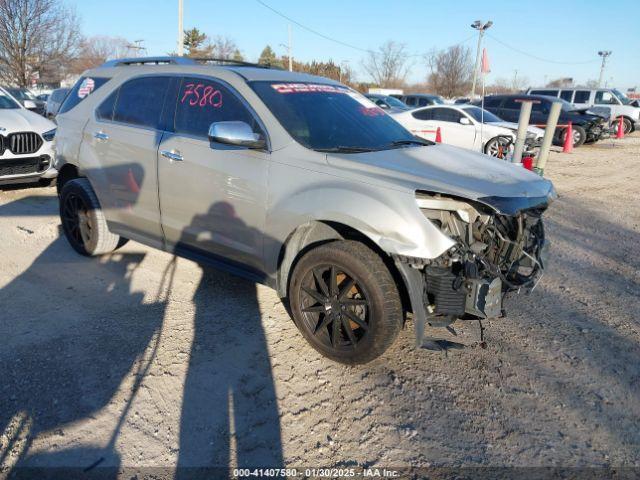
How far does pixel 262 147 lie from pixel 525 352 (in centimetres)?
235

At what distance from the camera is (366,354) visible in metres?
3.05

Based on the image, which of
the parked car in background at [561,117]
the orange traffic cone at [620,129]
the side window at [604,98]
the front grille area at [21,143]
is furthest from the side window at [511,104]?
the front grille area at [21,143]

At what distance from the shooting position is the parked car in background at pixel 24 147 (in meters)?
7.07

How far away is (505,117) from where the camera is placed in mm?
16844

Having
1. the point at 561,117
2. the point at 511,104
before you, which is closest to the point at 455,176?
the point at 511,104

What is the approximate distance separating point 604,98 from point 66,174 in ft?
78.8

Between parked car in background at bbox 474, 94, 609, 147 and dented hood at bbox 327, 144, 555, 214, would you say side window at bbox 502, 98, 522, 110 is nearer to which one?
parked car in background at bbox 474, 94, 609, 147

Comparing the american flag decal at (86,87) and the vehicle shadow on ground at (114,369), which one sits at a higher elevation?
the american flag decal at (86,87)

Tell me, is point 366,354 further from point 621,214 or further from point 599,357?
point 621,214

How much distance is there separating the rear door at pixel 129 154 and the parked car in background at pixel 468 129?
8.48 metres

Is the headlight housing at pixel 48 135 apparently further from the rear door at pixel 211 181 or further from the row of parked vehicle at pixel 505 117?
the row of parked vehicle at pixel 505 117

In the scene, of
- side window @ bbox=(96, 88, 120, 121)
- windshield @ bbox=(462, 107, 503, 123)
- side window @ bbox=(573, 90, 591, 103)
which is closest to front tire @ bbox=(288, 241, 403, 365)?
side window @ bbox=(96, 88, 120, 121)

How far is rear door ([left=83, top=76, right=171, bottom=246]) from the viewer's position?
4.06m

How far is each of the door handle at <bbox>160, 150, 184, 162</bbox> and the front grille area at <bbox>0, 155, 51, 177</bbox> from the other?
15.1 ft
